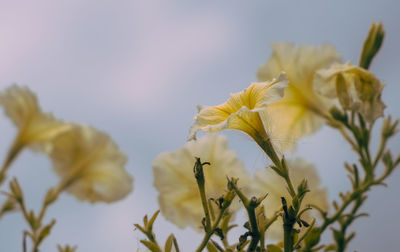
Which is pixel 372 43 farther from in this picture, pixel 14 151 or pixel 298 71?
pixel 14 151

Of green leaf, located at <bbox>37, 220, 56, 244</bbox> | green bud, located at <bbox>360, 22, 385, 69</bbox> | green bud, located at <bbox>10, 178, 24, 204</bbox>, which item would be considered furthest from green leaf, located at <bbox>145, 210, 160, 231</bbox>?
green bud, located at <bbox>360, 22, 385, 69</bbox>

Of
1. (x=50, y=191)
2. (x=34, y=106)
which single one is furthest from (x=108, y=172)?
(x=34, y=106)

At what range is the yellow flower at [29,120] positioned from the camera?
3.94 ft

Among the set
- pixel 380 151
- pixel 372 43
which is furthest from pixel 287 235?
pixel 372 43

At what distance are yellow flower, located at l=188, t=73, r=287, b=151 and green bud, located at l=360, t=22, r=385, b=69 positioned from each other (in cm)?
54

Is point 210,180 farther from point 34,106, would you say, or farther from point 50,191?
point 34,106

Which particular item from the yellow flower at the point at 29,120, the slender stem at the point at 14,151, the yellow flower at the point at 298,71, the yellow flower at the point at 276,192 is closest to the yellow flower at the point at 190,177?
the yellow flower at the point at 276,192

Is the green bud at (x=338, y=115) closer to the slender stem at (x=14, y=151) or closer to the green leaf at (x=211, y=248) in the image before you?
the green leaf at (x=211, y=248)

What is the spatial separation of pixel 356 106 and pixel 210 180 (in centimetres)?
42

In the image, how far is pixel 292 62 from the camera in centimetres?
124

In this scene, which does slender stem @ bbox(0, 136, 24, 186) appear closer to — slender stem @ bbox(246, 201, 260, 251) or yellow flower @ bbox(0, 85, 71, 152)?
yellow flower @ bbox(0, 85, 71, 152)

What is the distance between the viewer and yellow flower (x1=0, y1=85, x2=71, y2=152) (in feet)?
3.94

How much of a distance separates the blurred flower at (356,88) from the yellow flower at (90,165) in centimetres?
67

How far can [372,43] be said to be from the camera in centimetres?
112
